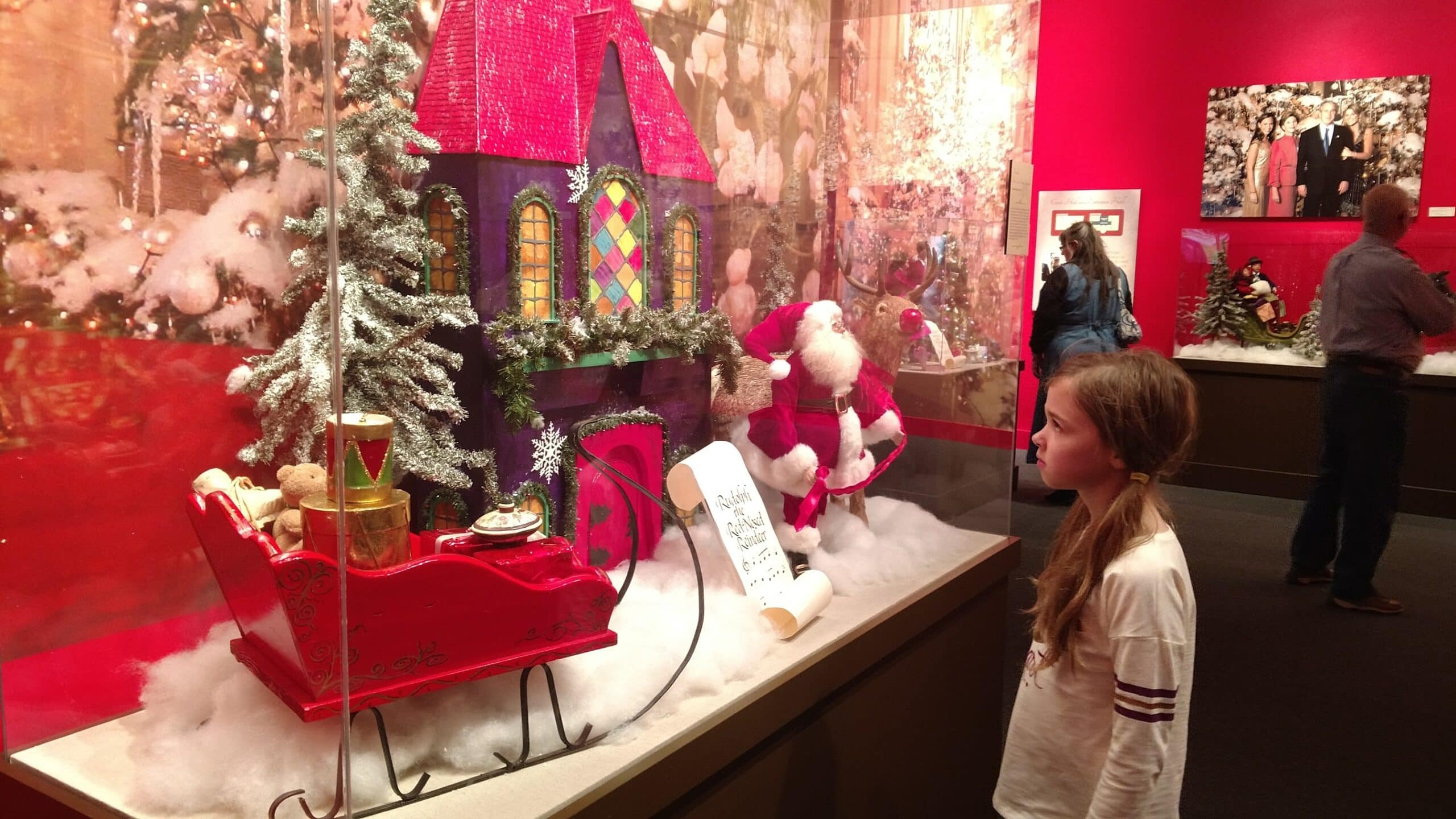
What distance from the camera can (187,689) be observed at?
1238 millimetres

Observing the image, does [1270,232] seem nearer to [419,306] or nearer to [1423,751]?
[1423,751]

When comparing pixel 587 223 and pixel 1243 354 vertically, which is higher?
pixel 587 223

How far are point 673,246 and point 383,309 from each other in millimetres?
605

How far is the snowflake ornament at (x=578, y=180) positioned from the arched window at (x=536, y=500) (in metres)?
0.46

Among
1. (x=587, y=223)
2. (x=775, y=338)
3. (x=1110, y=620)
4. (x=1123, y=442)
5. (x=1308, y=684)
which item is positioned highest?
(x=587, y=223)

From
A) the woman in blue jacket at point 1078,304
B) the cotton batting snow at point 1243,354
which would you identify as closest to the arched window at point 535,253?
the woman in blue jacket at point 1078,304

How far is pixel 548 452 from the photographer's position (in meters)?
1.66

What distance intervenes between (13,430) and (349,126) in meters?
0.54

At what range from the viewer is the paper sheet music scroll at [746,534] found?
1.72 metres

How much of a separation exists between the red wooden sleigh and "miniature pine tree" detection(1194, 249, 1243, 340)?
618cm

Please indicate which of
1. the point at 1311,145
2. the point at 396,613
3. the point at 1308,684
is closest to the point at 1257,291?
the point at 1311,145

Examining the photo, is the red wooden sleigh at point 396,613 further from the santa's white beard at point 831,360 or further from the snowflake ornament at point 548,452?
the santa's white beard at point 831,360

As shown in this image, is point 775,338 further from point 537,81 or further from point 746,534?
point 537,81

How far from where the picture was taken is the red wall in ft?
19.9
